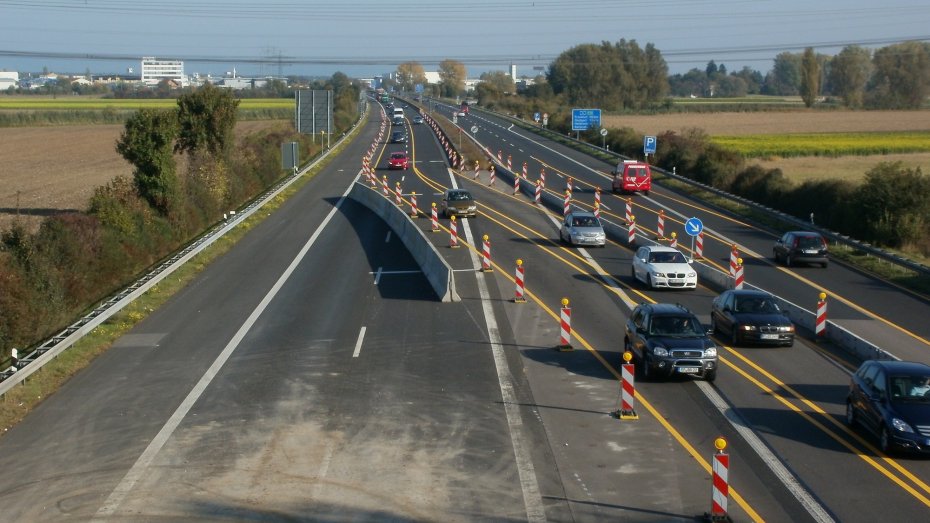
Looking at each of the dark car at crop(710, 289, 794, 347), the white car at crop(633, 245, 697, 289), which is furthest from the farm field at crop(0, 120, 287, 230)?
the dark car at crop(710, 289, 794, 347)

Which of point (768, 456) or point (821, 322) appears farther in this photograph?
point (821, 322)

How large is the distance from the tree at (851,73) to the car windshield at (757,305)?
542ft

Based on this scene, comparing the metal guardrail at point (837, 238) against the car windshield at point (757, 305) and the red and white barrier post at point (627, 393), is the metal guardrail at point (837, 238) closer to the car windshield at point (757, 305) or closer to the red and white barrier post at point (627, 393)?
the car windshield at point (757, 305)

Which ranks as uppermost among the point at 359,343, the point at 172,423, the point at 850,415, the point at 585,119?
the point at 585,119

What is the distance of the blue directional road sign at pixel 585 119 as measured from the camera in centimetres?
9225

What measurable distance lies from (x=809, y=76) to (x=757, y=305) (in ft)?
538

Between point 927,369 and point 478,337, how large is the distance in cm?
1023

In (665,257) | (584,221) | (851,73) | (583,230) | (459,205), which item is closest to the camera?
(665,257)

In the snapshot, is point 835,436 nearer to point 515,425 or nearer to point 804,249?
point 515,425

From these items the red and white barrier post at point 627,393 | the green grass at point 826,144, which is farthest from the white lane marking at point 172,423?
the green grass at point 826,144

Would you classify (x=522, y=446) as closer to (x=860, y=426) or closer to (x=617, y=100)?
(x=860, y=426)

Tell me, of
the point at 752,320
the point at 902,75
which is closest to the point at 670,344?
the point at 752,320

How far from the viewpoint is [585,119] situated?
92.8 metres

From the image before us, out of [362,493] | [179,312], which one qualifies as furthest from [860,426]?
[179,312]
